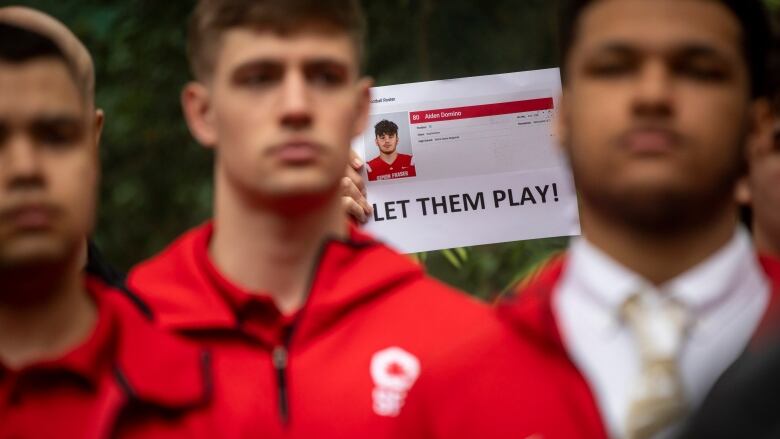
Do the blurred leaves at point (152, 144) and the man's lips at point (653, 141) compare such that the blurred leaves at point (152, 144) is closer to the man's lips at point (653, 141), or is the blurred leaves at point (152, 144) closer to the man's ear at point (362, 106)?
the man's ear at point (362, 106)

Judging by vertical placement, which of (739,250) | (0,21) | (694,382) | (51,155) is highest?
(0,21)

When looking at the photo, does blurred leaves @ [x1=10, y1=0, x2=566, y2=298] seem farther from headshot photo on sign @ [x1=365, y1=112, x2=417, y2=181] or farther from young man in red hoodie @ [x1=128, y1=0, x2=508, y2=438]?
young man in red hoodie @ [x1=128, y1=0, x2=508, y2=438]

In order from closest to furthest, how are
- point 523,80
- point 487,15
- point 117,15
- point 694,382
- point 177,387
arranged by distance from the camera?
point 694,382
point 177,387
point 523,80
point 117,15
point 487,15

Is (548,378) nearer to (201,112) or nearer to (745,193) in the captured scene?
(745,193)

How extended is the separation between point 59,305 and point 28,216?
5.1 inches

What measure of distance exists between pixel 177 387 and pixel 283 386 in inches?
4.9

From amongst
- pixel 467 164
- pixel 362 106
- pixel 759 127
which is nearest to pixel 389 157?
pixel 467 164


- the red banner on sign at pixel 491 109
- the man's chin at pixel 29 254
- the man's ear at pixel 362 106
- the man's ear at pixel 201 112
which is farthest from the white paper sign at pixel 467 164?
the man's chin at pixel 29 254

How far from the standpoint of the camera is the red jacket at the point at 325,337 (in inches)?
46.2

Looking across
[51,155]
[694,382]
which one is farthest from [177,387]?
[694,382]

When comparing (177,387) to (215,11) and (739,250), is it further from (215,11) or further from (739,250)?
(739,250)

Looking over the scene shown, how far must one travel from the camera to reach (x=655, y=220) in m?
1.06

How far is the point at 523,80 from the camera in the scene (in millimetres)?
1588

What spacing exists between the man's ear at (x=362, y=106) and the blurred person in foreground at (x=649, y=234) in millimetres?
283
